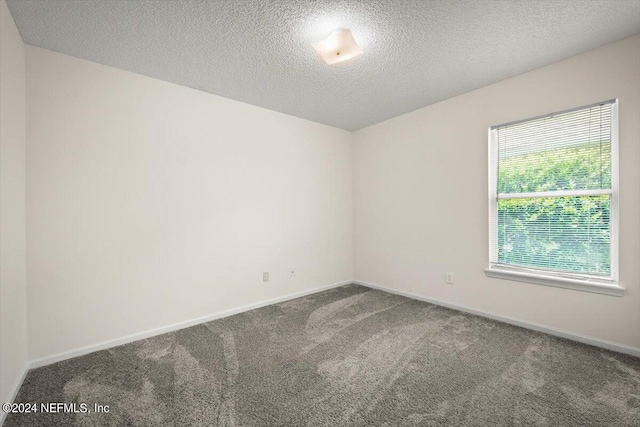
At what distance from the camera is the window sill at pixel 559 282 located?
2186 millimetres

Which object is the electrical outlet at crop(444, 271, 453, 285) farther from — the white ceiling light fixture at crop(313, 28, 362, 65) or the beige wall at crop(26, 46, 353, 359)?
the white ceiling light fixture at crop(313, 28, 362, 65)

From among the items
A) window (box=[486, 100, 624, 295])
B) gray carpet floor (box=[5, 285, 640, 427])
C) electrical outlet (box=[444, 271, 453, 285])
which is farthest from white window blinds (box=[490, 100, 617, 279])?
gray carpet floor (box=[5, 285, 640, 427])

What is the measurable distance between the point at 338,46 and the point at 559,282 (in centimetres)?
275

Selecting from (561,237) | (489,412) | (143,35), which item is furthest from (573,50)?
(143,35)

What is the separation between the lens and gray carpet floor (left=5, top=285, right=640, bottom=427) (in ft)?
5.04

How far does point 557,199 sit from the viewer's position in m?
2.50

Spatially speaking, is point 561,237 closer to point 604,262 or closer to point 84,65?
point 604,262

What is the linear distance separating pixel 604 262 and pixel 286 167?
3277 mm

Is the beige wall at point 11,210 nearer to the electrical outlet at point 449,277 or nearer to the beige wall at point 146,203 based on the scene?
the beige wall at point 146,203

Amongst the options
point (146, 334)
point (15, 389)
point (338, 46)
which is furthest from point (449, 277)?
point (15, 389)

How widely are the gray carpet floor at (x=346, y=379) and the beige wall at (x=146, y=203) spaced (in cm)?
36

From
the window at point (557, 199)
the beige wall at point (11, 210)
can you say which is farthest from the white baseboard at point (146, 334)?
the window at point (557, 199)

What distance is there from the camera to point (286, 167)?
3.62 metres

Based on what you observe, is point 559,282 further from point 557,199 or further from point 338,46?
point 338,46
